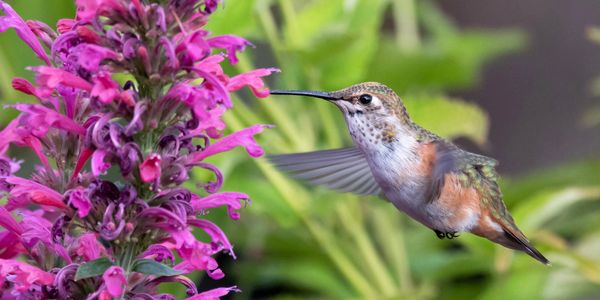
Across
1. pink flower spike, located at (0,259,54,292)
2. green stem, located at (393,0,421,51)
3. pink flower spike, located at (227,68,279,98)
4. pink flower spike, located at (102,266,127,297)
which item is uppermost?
green stem, located at (393,0,421,51)

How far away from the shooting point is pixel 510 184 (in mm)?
3404

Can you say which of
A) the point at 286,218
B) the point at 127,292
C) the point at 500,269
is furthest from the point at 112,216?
the point at 500,269

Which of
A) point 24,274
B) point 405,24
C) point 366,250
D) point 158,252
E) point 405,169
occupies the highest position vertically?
point 405,24

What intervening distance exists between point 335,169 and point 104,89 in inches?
40.2

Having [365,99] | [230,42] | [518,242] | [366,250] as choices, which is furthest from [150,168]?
[366,250]

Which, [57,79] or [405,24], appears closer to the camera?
[57,79]

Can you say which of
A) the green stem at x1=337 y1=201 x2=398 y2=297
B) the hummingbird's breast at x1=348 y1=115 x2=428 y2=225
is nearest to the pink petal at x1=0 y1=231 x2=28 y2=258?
the hummingbird's breast at x1=348 y1=115 x2=428 y2=225

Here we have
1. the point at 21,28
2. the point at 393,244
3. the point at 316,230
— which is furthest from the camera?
the point at 393,244

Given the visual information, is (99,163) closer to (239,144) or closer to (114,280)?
(114,280)

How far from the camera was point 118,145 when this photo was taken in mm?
1325

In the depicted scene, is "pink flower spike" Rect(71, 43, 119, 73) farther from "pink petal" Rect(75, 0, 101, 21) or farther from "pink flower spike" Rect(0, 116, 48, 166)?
"pink flower spike" Rect(0, 116, 48, 166)

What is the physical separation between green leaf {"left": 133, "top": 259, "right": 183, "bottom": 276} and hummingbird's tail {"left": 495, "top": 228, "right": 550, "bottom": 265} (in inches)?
45.5

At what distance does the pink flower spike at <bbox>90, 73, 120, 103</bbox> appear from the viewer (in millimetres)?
1310

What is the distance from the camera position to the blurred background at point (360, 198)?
2.65 meters
